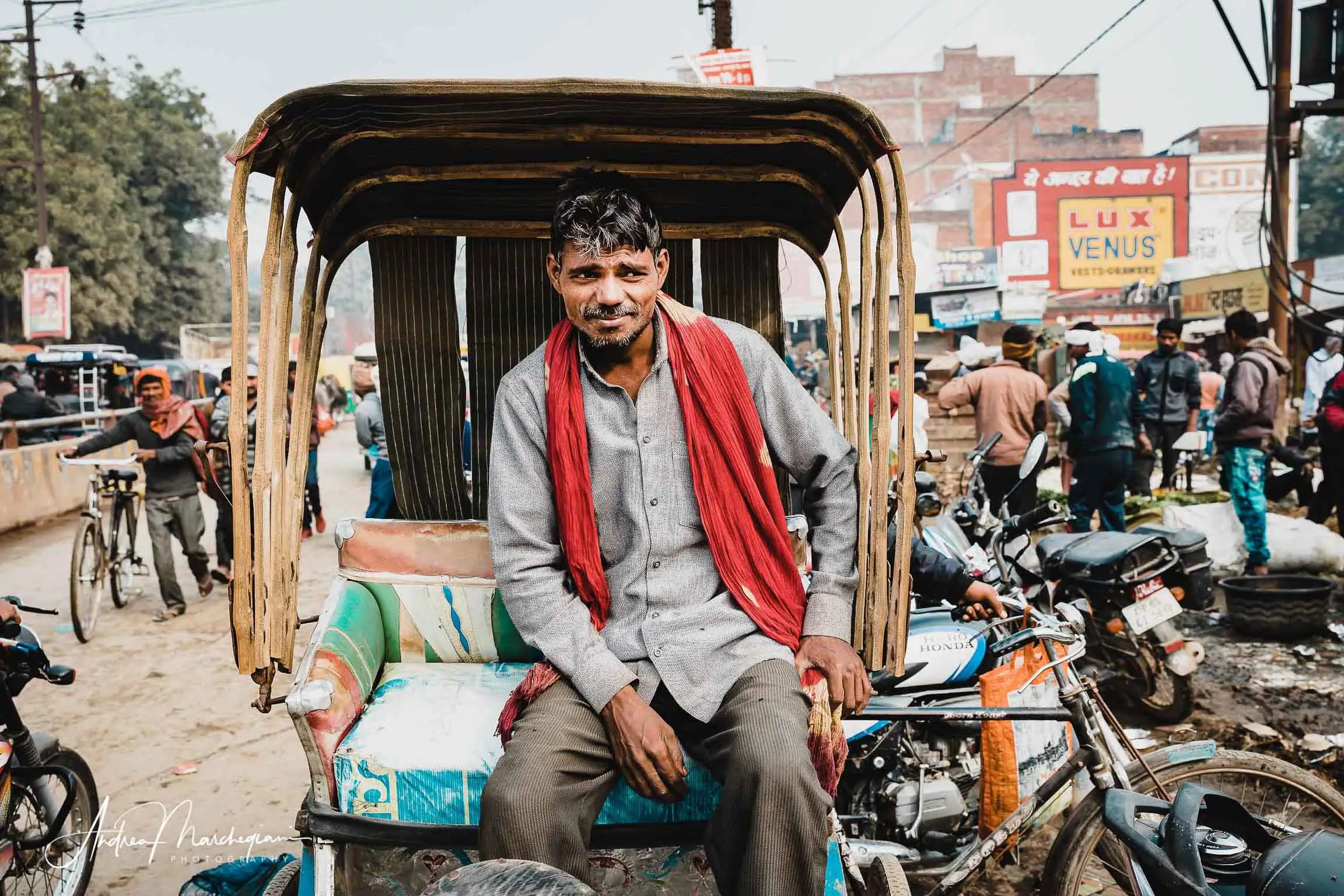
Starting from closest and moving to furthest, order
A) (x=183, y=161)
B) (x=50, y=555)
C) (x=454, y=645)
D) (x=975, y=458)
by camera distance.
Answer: (x=454, y=645)
(x=975, y=458)
(x=50, y=555)
(x=183, y=161)

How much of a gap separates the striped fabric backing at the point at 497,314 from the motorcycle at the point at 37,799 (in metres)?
1.41

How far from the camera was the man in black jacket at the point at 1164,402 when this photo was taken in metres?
8.30

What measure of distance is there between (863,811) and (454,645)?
135cm

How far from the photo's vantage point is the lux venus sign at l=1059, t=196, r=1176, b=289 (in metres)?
28.4

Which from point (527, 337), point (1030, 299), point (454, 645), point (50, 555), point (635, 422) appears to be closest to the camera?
point (635, 422)

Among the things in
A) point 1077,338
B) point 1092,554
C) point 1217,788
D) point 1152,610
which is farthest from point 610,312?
point 1077,338

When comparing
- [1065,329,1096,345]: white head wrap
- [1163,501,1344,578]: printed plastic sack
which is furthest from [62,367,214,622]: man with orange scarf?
[1065,329,1096,345]: white head wrap

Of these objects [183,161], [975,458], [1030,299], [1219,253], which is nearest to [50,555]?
[975,458]

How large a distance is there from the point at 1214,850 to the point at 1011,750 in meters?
1.14

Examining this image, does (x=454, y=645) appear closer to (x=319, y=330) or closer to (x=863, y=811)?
(x=319, y=330)

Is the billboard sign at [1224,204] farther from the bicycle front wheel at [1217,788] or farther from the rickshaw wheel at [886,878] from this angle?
the rickshaw wheel at [886,878]

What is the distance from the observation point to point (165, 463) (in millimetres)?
6895

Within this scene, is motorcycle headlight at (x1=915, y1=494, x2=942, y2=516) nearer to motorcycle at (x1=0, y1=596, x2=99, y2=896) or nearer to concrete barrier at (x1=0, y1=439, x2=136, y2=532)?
motorcycle at (x1=0, y1=596, x2=99, y2=896)

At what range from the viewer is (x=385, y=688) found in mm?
2643
